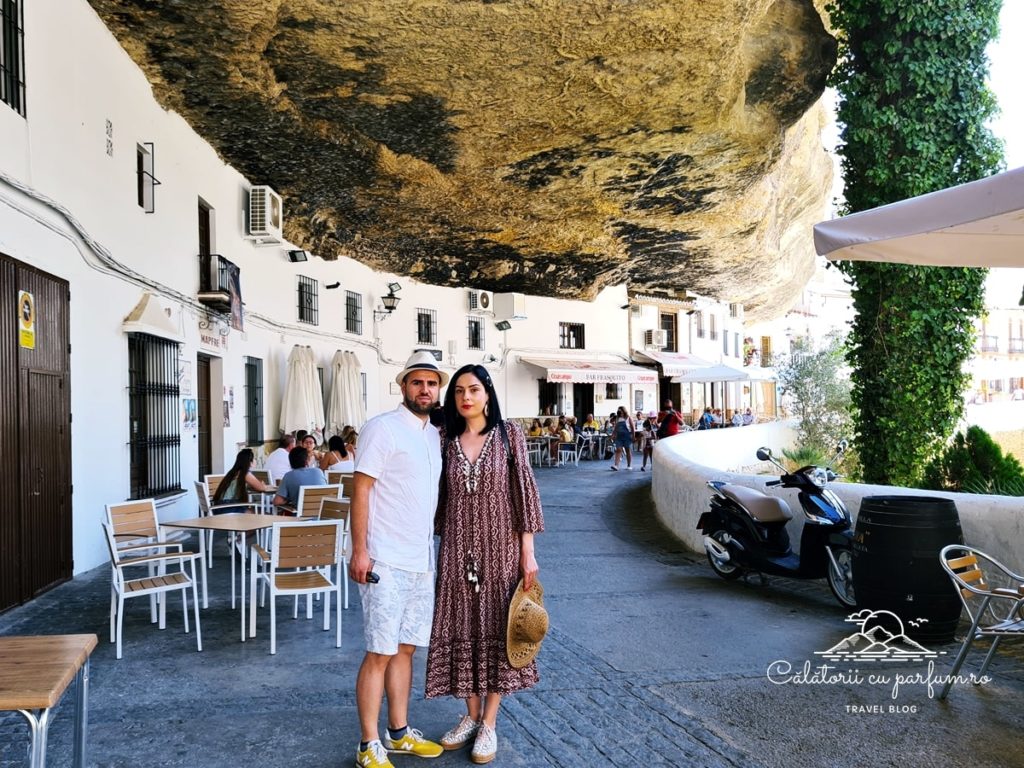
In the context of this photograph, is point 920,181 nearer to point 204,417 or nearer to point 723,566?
point 723,566

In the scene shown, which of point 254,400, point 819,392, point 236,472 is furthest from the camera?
point 819,392

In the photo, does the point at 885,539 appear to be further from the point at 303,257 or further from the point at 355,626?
the point at 303,257

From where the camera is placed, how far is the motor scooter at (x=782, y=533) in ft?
19.5

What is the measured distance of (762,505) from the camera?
6703 millimetres

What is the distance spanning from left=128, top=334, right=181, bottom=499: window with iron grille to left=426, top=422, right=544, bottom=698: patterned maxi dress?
21.4ft

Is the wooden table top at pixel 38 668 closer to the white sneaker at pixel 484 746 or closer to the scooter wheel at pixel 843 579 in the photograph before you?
the white sneaker at pixel 484 746

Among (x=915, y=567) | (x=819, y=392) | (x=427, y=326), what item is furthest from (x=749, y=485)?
(x=427, y=326)

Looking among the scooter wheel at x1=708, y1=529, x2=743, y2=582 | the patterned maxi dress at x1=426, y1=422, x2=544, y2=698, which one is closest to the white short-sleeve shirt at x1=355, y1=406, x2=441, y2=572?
the patterned maxi dress at x1=426, y1=422, x2=544, y2=698

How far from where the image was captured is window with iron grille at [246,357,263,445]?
537 inches

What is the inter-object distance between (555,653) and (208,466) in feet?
27.8

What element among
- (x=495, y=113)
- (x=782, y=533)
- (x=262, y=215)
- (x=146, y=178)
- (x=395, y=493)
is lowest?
(x=782, y=533)

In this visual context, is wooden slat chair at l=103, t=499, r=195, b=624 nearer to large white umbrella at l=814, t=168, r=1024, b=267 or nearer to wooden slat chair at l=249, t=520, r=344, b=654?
wooden slat chair at l=249, t=520, r=344, b=654

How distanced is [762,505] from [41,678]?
5580 mm

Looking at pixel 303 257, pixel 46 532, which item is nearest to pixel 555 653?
pixel 46 532
